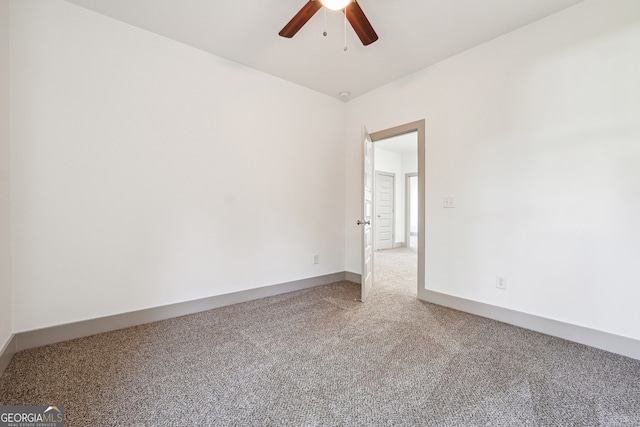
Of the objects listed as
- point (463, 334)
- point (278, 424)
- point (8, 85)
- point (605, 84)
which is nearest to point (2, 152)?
point (8, 85)

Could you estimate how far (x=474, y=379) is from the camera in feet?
5.46

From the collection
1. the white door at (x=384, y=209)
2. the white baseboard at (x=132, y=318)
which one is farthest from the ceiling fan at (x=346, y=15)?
the white door at (x=384, y=209)

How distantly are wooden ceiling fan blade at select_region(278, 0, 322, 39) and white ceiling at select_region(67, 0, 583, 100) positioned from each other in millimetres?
323

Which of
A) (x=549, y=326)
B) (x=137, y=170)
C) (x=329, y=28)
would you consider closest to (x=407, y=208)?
(x=549, y=326)

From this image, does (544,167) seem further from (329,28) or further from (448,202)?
(329,28)

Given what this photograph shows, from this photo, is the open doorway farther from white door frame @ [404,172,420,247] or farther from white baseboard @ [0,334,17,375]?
white baseboard @ [0,334,17,375]

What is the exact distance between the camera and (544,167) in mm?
2320

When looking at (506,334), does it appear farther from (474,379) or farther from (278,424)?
(278,424)

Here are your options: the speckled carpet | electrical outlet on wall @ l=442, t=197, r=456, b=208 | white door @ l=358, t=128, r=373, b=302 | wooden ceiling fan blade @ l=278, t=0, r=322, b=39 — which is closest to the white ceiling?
wooden ceiling fan blade @ l=278, t=0, r=322, b=39

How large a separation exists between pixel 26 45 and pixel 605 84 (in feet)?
14.2

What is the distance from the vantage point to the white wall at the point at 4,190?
5.93 feet

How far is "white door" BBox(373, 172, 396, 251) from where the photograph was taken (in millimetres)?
7070

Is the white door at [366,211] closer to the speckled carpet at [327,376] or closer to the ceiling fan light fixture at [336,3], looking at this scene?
the speckled carpet at [327,376]

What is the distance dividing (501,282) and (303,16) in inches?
111
